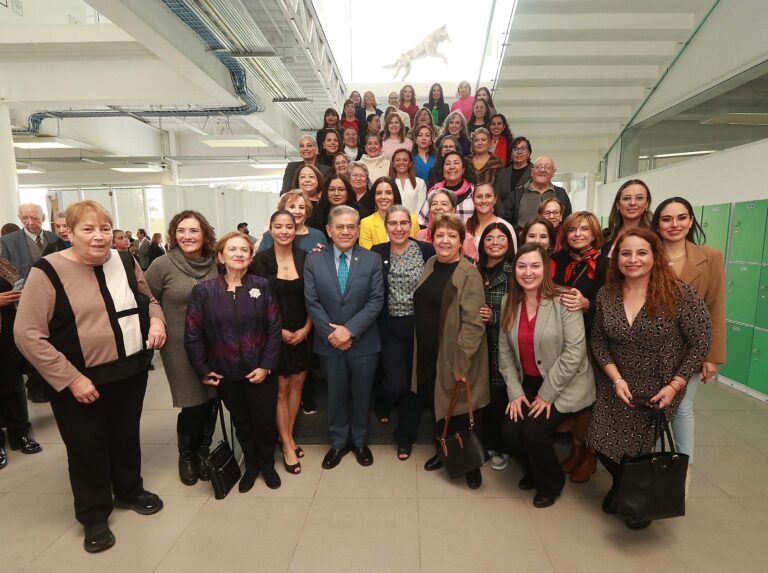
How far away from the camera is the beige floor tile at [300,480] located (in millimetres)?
2584

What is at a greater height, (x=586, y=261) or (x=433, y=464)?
(x=586, y=261)

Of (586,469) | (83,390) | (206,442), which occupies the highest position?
(83,390)

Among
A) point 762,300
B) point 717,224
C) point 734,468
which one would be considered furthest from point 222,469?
point 717,224

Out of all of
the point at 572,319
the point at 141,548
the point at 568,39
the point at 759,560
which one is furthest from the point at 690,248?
the point at 568,39

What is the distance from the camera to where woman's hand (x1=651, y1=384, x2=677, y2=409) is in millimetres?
2072

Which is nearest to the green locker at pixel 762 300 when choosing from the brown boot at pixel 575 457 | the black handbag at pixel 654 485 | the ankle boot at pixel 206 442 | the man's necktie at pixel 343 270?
the brown boot at pixel 575 457

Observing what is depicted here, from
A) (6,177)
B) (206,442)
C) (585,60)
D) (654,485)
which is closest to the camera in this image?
(654,485)

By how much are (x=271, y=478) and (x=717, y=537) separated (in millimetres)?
2524

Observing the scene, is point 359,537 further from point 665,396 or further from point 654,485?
point 665,396

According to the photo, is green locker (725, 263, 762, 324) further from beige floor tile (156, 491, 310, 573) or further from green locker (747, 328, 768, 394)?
beige floor tile (156, 491, 310, 573)

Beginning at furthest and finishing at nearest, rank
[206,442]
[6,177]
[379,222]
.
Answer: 1. [6,177]
2. [379,222]
3. [206,442]

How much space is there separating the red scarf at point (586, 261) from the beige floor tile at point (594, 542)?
1371 mm

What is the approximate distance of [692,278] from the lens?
92.4 inches

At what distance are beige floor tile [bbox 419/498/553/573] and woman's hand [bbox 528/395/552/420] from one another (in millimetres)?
580
